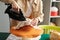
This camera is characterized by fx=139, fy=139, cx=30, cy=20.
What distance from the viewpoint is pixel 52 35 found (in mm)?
916

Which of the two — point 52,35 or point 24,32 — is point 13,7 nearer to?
point 24,32

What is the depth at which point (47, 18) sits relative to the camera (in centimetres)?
180

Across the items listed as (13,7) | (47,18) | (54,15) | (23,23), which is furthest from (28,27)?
(54,15)

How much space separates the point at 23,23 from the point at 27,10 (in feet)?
0.61

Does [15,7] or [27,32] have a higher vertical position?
[15,7]

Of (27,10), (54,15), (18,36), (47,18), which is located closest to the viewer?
(18,36)

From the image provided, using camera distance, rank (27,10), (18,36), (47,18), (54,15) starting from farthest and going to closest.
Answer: (54,15) < (47,18) < (27,10) < (18,36)

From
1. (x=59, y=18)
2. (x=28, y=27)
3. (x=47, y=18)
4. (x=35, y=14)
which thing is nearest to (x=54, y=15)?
(x=59, y=18)

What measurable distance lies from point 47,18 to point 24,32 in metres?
1.01

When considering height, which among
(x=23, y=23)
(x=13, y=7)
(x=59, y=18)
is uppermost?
(x=13, y=7)

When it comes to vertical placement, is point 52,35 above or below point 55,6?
below

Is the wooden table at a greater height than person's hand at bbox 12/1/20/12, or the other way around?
person's hand at bbox 12/1/20/12

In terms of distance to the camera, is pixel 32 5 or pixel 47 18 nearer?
pixel 32 5

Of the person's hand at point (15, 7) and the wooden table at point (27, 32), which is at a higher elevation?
the person's hand at point (15, 7)
